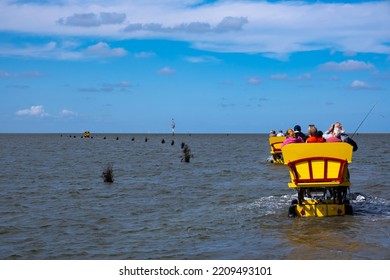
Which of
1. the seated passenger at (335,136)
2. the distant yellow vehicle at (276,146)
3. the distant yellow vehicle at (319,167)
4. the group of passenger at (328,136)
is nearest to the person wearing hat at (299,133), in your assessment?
the group of passenger at (328,136)

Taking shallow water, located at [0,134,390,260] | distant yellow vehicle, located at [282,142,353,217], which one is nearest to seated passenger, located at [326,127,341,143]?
distant yellow vehicle, located at [282,142,353,217]

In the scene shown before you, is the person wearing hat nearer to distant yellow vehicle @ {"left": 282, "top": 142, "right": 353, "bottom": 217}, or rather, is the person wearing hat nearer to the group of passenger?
the group of passenger

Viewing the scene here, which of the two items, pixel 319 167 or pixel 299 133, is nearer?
pixel 319 167

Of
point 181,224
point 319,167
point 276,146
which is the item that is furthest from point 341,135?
point 276,146

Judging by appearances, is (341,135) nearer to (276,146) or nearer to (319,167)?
(319,167)

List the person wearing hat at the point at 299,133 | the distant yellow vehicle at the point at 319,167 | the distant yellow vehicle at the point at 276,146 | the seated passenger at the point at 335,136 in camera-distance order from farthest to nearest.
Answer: the distant yellow vehicle at the point at 276,146 < the person wearing hat at the point at 299,133 < the seated passenger at the point at 335,136 < the distant yellow vehicle at the point at 319,167

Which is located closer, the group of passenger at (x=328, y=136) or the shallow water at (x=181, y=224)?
the shallow water at (x=181, y=224)

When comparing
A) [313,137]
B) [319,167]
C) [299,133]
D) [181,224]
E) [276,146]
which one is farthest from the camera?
[276,146]

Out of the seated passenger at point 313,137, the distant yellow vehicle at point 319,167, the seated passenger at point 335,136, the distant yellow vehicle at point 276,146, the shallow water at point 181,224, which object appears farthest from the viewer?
the distant yellow vehicle at point 276,146

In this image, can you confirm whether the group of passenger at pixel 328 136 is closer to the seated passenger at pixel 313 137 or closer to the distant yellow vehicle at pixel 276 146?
the seated passenger at pixel 313 137

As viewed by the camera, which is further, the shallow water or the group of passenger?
the group of passenger

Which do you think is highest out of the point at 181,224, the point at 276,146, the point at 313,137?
the point at 313,137

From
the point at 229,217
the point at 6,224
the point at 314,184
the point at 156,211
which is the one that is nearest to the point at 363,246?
the point at 314,184
